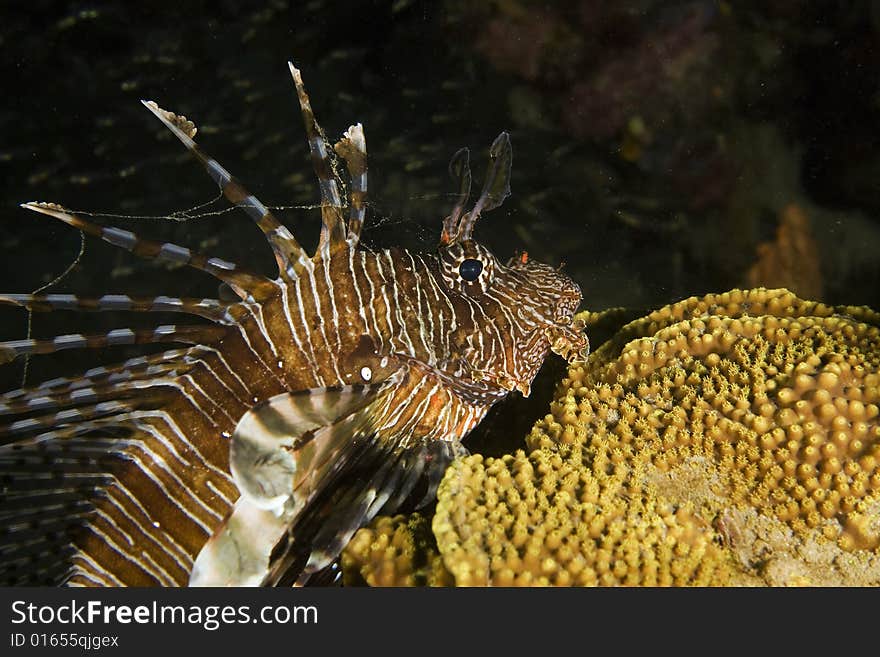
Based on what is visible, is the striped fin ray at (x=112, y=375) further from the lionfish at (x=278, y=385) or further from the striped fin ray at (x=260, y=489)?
the striped fin ray at (x=260, y=489)

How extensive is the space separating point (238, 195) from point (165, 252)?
40cm

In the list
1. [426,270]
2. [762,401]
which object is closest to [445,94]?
[426,270]

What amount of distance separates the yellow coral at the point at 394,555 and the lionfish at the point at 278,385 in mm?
87

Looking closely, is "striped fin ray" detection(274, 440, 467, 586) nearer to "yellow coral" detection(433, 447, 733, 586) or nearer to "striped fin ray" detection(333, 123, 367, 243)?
"yellow coral" detection(433, 447, 733, 586)

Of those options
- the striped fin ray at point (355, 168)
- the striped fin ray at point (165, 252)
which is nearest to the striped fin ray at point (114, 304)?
the striped fin ray at point (165, 252)

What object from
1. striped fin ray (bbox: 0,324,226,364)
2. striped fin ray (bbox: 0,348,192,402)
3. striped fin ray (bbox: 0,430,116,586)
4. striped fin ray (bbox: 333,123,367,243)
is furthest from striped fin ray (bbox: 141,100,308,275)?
striped fin ray (bbox: 0,430,116,586)

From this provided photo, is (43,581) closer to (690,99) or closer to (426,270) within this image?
(426,270)

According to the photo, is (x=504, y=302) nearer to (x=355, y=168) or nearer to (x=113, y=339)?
(x=355, y=168)

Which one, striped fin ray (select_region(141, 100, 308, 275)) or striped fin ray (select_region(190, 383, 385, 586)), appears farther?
striped fin ray (select_region(141, 100, 308, 275))

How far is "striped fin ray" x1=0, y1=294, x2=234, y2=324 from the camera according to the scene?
234 centimetres

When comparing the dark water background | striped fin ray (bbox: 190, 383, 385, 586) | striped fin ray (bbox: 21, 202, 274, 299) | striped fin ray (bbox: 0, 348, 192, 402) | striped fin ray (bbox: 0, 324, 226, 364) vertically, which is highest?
the dark water background

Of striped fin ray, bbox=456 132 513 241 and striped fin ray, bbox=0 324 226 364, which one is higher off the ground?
striped fin ray, bbox=456 132 513 241

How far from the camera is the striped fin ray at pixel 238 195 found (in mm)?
2459

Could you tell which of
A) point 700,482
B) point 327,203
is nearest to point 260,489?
point 700,482
